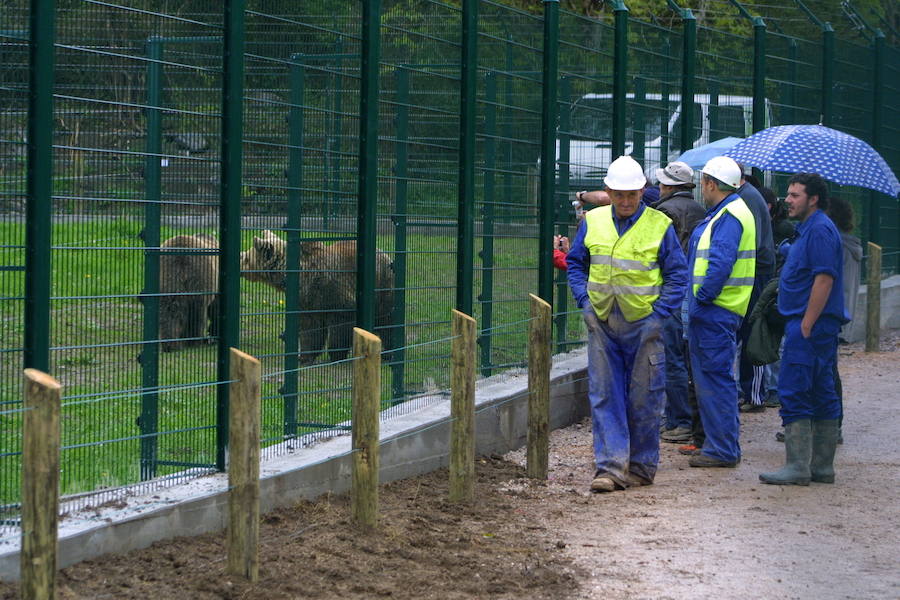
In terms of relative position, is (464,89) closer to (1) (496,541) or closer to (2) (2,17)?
(1) (496,541)

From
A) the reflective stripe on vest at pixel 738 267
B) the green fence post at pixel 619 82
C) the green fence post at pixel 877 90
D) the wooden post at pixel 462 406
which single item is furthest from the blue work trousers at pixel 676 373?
the green fence post at pixel 877 90

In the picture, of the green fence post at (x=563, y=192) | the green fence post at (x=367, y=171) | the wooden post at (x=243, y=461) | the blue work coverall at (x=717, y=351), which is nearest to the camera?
the wooden post at (x=243, y=461)

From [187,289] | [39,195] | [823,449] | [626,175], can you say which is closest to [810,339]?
[823,449]

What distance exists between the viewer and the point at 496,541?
23.0 feet

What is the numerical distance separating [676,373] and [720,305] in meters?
1.11

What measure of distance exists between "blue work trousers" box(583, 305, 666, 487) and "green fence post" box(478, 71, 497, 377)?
1410 mm

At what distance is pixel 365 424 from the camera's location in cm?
666

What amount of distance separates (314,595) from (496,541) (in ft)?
4.89

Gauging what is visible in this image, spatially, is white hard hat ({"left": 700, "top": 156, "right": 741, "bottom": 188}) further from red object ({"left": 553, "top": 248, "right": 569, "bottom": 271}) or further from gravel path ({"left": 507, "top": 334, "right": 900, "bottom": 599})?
gravel path ({"left": 507, "top": 334, "right": 900, "bottom": 599})

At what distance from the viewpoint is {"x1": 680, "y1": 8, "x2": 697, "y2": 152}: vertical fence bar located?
12750mm

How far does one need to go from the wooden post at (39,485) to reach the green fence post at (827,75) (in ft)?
43.3

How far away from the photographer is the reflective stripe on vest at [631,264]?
27.9 ft

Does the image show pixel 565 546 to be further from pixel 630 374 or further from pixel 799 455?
pixel 799 455

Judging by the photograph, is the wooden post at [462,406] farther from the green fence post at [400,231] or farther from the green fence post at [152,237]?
the green fence post at [152,237]
